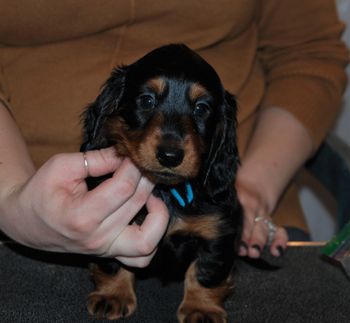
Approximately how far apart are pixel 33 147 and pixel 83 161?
62 centimetres

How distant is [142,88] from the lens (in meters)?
1.52

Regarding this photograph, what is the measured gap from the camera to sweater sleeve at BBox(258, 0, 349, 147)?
2.23 metres

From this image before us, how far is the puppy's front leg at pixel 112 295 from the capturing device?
1518mm

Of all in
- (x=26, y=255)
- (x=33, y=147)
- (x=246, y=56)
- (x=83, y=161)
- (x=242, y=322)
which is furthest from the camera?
(x=246, y=56)

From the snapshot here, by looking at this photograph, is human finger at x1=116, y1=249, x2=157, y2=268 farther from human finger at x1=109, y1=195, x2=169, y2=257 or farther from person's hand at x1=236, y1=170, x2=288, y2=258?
person's hand at x1=236, y1=170, x2=288, y2=258

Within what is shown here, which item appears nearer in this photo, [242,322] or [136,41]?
[242,322]

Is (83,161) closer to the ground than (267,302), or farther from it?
farther from it

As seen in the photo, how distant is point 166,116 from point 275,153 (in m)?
0.79

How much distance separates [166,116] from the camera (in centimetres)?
147

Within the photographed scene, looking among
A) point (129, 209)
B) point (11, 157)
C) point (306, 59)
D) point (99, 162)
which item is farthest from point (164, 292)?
point (306, 59)

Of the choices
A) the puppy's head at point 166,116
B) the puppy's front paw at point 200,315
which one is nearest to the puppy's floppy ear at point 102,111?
the puppy's head at point 166,116

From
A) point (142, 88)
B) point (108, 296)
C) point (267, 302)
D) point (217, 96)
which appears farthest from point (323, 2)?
point (108, 296)

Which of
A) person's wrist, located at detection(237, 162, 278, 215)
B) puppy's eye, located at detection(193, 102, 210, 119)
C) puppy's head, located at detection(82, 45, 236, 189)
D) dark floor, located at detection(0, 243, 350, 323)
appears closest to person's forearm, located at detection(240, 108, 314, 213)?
person's wrist, located at detection(237, 162, 278, 215)

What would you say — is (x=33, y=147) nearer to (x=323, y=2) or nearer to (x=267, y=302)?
(x=267, y=302)
